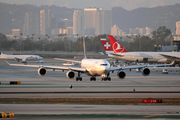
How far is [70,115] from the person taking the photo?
2430 cm

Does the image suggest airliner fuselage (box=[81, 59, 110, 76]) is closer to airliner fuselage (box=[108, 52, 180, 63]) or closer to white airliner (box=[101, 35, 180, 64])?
→ white airliner (box=[101, 35, 180, 64])

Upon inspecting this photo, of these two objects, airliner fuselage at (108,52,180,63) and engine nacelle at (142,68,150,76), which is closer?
engine nacelle at (142,68,150,76)

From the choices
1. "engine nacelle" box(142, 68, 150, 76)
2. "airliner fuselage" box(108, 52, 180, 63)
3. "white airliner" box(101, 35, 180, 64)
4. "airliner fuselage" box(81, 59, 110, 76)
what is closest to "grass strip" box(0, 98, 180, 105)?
"airliner fuselage" box(81, 59, 110, 76)

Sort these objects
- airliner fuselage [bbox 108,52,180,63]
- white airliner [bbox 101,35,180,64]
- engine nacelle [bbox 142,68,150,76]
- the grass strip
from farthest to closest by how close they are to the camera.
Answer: airliner fuselage [bbox 108,52,180,63] → white airliner [bbox 101,35,180,64] → engine nacelle [bbox 142,68,150,76] → the grass strip

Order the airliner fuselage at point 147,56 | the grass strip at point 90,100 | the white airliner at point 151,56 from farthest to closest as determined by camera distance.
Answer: the airliner fuselage at point 147,56, the white airliner at point 151,56, the grass strip at point 90,100

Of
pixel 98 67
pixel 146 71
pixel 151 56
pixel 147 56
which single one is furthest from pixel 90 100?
pixel 151 56

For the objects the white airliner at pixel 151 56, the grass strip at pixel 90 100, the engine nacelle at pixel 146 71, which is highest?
the white airliner at pixel 151 56

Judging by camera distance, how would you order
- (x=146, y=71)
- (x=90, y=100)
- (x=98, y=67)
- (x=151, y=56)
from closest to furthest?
1. (x=90, y=100)
2. (x=98, y=67)
3. (x=146, y=71)
4. (x=151, y=56)

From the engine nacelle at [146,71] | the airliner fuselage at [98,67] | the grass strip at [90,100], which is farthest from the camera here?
the engine nacelle at [146,71]

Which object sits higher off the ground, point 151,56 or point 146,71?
point 151,56

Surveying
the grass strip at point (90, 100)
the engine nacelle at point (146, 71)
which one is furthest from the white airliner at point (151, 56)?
the grass strip at point (90, 100)

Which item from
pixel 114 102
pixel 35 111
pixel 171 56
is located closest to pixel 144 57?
pixel 171 56

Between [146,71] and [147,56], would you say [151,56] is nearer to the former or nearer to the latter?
[147,56]

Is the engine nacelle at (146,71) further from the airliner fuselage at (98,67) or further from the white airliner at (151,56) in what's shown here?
the white airliner at (151,56)
